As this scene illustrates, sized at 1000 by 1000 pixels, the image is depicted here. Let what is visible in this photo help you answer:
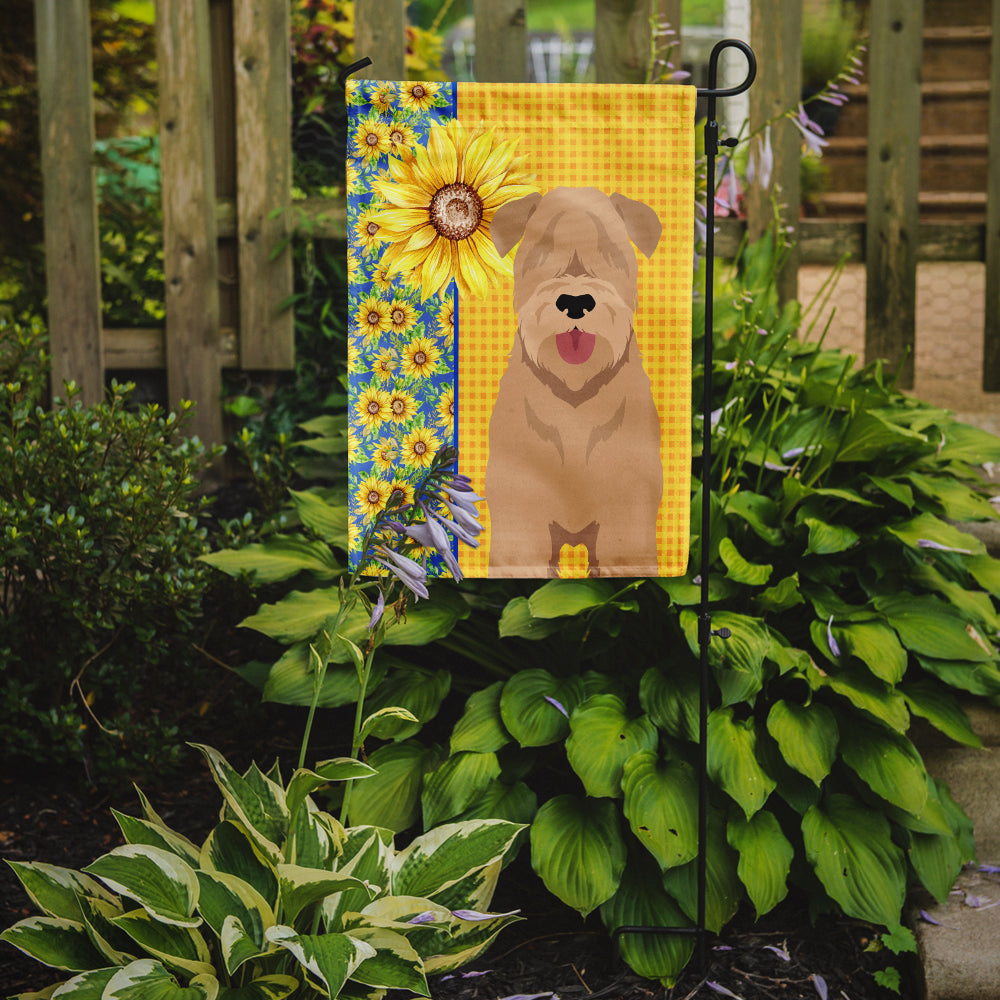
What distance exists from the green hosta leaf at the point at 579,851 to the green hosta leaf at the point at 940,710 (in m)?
0.66

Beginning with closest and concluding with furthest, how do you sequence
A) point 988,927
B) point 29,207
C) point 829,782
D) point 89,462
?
point 988,927
point 829,782
point 89,462
point 29,207

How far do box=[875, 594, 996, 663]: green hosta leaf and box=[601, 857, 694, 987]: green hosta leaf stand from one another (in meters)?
0.70

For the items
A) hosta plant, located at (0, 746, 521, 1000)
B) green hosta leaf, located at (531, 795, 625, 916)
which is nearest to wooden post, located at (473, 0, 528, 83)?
green hosta leaf, located at (531, 795, 625, 916)

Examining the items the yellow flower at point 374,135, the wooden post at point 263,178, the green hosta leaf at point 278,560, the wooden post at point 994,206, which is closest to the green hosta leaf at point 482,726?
the green hosta leaf at point 278,560

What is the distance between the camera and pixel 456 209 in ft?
5.49

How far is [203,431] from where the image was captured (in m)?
3.30

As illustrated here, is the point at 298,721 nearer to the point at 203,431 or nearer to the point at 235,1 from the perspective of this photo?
the point at 203,431

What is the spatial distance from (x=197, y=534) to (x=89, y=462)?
0.29 m

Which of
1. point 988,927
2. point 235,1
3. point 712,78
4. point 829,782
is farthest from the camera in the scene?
point 235,1

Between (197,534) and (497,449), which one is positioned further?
(197,534)

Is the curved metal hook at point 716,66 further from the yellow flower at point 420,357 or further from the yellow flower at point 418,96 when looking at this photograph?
the yellow flower at point 420,357

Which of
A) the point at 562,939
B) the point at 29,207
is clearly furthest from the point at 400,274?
the point at 29,207

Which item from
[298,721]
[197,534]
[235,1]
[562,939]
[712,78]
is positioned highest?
[235,1]

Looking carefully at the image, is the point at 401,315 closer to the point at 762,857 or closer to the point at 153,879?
the point at 153,879
